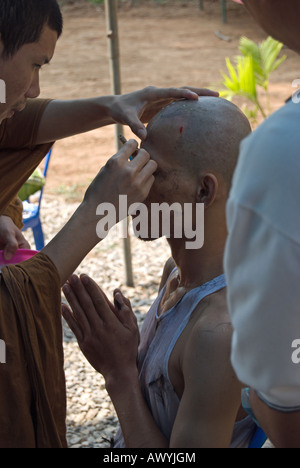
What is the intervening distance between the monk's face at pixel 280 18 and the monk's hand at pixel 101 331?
101 cm

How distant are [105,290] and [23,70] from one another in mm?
3684

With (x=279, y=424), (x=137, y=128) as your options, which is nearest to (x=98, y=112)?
(x=137, y=128)

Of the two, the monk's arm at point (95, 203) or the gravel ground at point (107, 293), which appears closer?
the monk's arm at point (95, 203)

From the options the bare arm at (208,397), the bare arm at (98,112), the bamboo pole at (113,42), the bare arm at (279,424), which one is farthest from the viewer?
the bamboo pole at (113,42)

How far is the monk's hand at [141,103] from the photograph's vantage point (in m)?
2.15

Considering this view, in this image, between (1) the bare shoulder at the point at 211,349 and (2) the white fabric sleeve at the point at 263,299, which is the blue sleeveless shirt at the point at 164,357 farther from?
(2) the white fabric sleeve at the point at 263,299

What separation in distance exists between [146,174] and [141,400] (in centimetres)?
70

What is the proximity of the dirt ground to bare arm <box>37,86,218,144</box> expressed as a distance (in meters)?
5.47

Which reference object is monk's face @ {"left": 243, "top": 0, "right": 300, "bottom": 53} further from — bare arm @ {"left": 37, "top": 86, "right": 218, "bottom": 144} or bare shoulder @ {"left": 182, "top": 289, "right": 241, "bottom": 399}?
bare arm @ {"left": 37, "top": 86, "right": 218, "bottom": 144}

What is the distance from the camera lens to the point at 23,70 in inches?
81.7

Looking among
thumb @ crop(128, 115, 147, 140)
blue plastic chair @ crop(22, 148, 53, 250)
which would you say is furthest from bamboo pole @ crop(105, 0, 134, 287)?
thumb @ crop(128, 115, 147, 140)

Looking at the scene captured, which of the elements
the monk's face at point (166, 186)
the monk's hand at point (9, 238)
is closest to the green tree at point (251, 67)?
the monk's hand at point (9, 238)

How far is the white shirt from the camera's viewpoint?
1.05m

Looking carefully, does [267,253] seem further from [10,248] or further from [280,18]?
[10,248]
